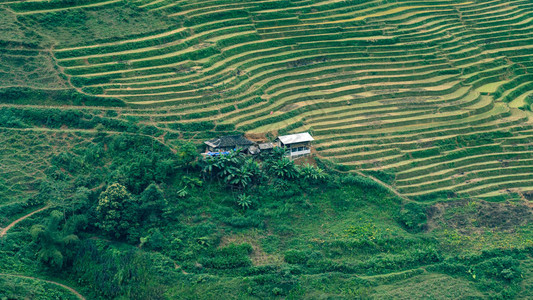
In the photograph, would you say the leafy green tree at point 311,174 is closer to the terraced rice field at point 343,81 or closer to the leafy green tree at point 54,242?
the terraced rice field at point 343,81

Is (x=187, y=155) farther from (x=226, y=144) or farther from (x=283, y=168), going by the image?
(x=283, y=168)

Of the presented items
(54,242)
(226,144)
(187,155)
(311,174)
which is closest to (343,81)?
(311,174)

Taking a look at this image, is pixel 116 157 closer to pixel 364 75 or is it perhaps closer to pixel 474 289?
pixel 364 75

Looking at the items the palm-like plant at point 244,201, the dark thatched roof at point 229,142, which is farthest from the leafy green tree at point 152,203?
the dark thatched roof at point 229,142

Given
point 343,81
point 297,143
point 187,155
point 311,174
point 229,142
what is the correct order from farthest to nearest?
point 343,81 → point 297,143 → point 229,142 → point 311,174 → point 187,155

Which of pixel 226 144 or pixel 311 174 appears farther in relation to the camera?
pixel 226 144

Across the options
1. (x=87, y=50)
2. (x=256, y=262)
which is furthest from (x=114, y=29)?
(x=256, y=262)
